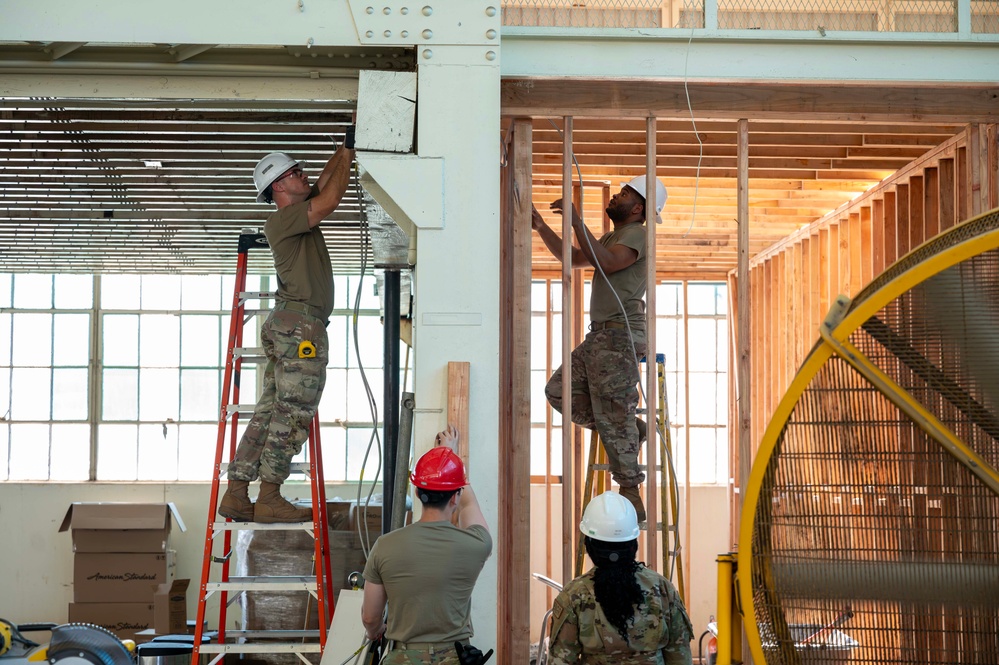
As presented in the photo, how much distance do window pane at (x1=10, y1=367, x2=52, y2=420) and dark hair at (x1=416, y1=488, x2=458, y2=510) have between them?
10.6m

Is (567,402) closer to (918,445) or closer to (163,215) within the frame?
(918,445)

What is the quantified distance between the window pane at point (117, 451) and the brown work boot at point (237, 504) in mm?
8086

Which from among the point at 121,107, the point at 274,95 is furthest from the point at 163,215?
the point at 274,95

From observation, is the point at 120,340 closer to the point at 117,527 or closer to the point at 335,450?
the point at 117,527

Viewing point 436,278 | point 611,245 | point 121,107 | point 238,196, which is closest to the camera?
point 436,278

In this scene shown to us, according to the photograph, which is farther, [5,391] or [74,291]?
[74,291]

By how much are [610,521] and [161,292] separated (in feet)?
34.9

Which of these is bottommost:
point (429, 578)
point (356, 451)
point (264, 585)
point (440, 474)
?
point (264, 585)

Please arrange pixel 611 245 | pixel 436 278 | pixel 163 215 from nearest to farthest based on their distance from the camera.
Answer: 1. pixel 436 278
2. pixel 611 245
3. pixel 163 215

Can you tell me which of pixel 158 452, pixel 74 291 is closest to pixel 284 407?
pixel 158 452

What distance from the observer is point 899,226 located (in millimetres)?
6801

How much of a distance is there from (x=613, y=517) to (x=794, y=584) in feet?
2.41

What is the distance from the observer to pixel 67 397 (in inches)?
492

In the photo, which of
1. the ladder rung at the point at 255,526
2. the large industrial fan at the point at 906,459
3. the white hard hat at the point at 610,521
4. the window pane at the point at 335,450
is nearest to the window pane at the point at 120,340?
the window pane at the point at 335,450
